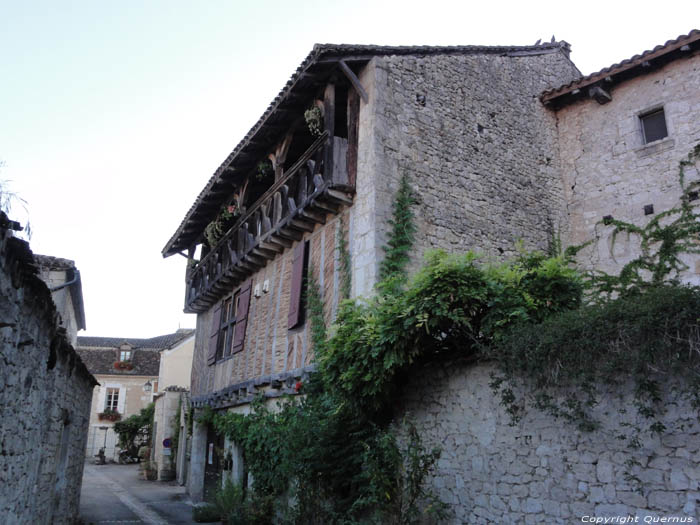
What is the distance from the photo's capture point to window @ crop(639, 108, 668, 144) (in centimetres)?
926

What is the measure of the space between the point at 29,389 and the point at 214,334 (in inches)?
346

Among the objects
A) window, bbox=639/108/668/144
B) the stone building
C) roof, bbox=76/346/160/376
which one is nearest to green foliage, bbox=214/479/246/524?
the stone building

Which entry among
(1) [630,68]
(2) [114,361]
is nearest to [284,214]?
(1) [630,68]

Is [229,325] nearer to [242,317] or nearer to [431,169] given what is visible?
[242,317]

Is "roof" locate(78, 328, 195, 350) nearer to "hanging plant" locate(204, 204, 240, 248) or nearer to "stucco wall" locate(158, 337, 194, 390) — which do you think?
"stucco wall" locate(158, 337, 194, 390)

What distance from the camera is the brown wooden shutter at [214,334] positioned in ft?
41.3

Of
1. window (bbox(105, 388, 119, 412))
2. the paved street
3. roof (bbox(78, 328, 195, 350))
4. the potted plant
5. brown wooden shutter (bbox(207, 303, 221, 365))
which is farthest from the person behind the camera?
roof (bbox(78, 328, 195, 350))

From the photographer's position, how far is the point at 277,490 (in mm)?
8281

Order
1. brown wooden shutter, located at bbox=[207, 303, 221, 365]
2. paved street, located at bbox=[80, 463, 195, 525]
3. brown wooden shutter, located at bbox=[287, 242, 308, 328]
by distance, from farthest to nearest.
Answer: brown wooden shutter, located at bbox=[207, 303, 221, 365], paved street, located at bbox=[80, 463, 195, 525], brown wooden shutter, located at bbox=[287, 242, 308, 328]

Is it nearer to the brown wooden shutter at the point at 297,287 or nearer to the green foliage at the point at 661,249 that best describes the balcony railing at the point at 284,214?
the brown wooden shutter at the point at 297,287

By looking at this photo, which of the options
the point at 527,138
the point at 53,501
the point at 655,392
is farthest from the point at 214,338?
the point at 655,392

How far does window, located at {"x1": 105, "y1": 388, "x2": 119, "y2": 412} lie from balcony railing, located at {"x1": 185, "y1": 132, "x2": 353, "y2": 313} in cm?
2031

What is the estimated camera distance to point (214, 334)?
12797 millimetres

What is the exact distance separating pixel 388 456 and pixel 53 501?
3599mm
